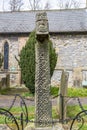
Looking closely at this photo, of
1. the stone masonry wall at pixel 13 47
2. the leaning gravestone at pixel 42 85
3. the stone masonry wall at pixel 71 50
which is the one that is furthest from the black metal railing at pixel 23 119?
the stone masonry wall at pixel 13 47

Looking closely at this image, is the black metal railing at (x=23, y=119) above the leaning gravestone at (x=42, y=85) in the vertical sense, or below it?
below

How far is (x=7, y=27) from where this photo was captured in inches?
1011

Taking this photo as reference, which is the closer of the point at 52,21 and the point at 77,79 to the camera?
the point at 77,79

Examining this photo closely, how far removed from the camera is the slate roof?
24.8m

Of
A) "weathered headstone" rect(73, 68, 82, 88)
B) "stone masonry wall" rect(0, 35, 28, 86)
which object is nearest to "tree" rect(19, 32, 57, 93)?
"weathered headstone" rect(73, 68, 82, 88)

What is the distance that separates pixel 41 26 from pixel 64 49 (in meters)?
18.2

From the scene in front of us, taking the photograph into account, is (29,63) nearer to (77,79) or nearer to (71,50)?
(77,79)

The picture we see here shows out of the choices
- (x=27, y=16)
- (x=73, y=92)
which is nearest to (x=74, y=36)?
(x=27, y=16)

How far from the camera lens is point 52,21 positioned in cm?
2577

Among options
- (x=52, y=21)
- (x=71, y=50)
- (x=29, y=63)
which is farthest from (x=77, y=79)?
(x=29, y=63)

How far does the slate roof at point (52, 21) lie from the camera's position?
24.8 metres

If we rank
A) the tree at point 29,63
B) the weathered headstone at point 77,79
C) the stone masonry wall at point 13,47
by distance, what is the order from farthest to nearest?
1. the stone masonry wall at point 13,47
2. the weathered headstone at point 77,79
3. the tree at point 29,63

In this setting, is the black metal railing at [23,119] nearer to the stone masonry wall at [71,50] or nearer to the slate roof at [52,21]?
the stone masonry wall at [71,50]

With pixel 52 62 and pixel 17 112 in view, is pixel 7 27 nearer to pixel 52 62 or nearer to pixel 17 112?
pixel 52 62
